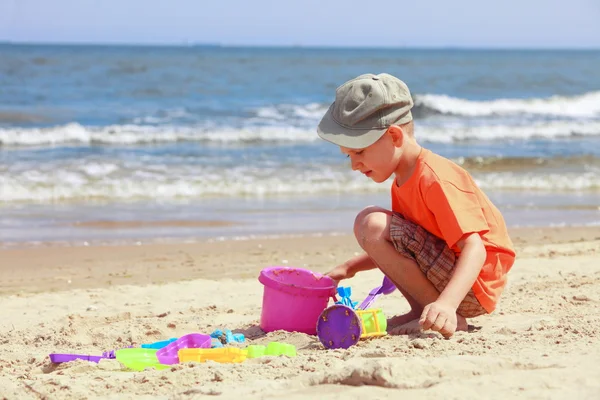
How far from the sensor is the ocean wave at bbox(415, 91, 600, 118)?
66.7ft

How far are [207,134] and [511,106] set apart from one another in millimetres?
11303

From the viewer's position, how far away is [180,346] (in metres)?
3.29

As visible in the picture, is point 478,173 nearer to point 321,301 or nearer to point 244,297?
point 244,297

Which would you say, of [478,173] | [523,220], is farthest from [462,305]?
[478,173]

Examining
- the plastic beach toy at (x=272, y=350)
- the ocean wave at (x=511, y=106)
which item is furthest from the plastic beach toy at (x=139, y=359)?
the ocean wave at (x=511, y=106)

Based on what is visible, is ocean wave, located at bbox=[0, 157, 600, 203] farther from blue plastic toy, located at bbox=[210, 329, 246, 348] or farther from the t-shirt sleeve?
the t-shirt sleeve

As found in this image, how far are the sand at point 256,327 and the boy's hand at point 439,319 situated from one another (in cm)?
6

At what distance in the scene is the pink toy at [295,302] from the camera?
11.5 feet

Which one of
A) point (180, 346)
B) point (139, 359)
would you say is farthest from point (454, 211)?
point (139, 359)

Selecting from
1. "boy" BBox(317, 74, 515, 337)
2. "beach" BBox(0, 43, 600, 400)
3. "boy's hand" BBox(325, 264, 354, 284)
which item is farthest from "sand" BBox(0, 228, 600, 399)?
"boy's hand" BBox(325, 264, 354, 284)

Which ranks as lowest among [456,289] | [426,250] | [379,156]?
[456,289]

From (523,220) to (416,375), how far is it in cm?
543

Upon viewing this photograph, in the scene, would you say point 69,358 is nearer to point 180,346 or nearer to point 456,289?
point 180,346

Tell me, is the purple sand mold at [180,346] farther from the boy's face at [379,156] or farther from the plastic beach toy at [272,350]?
the boy's face at [379,156]
